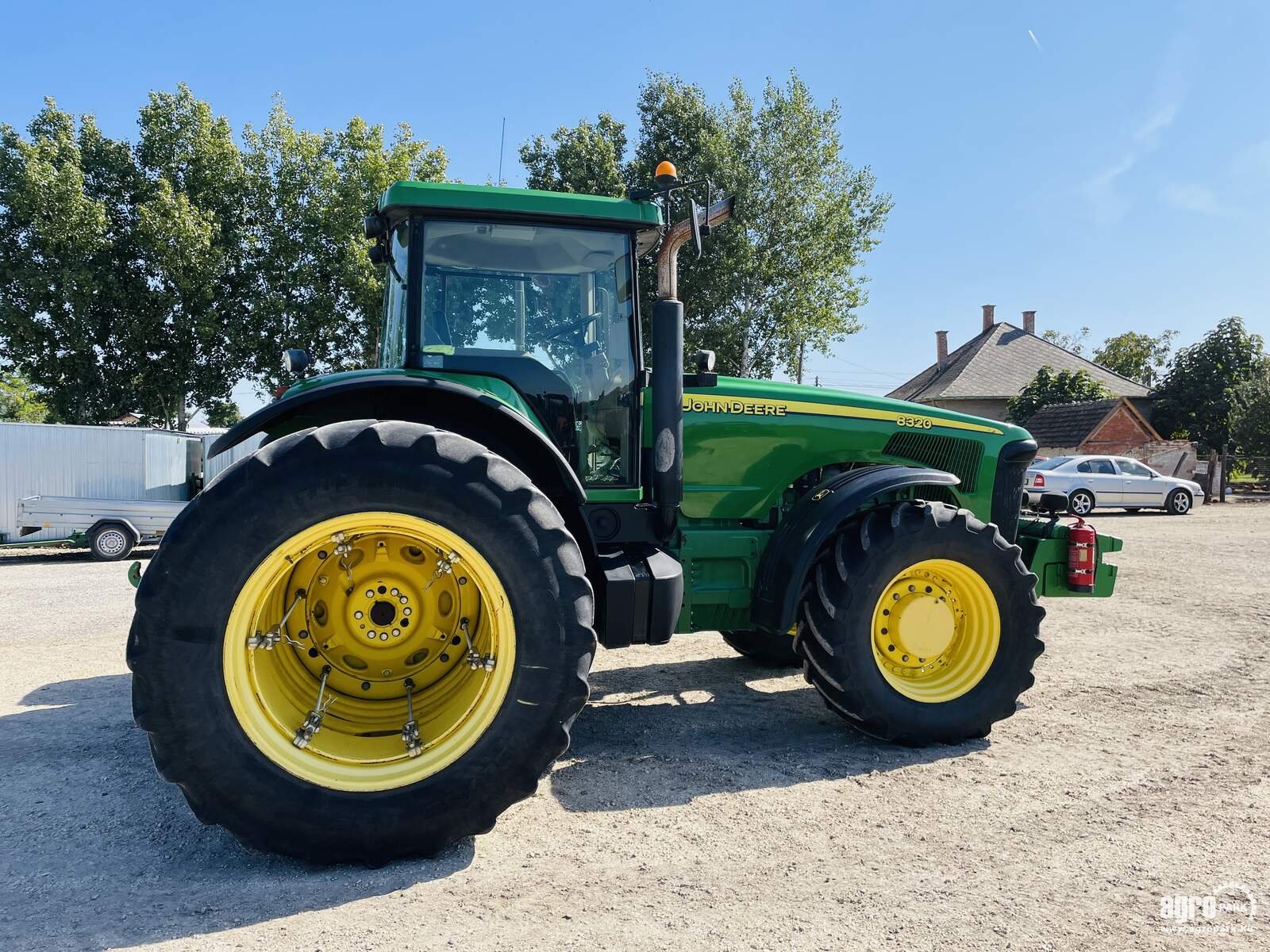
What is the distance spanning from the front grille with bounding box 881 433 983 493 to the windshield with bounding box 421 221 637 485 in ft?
5.83

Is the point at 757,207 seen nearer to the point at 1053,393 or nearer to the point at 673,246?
the point at 1053,393

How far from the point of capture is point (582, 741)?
4.00m

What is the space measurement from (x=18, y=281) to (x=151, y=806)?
801 inches

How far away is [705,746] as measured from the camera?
3943 mm

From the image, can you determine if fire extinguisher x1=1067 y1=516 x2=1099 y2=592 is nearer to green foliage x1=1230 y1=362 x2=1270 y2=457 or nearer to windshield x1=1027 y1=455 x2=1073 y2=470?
windshield x1=1027 y1=455 x2=1073 y2=470

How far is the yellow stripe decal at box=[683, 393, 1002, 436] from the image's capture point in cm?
425

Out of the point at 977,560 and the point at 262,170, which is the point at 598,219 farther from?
the point at 262,170

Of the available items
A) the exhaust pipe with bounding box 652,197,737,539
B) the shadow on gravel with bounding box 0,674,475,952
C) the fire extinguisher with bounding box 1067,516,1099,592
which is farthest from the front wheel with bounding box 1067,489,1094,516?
the shadow on gravel with bounding box 0,674,475,952

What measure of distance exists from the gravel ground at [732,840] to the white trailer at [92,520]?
8.97 m

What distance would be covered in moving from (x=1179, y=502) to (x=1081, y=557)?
17.7 meters

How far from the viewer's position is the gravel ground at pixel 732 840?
237 cm

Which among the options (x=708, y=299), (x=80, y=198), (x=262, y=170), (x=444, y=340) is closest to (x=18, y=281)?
(x=80, y=198)

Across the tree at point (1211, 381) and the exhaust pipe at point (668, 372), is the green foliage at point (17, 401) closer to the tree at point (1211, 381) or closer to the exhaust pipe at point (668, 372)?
the exhaust pipe at point (668, 372)

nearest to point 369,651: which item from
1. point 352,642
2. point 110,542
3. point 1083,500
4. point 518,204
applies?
point 352,642
